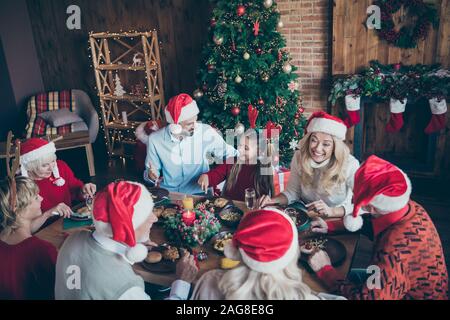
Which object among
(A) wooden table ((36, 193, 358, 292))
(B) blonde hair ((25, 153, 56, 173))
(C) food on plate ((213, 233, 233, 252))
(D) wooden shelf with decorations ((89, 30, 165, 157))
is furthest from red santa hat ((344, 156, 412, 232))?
(D) wooden shelf with decorations ((89, 30, 165, 157))

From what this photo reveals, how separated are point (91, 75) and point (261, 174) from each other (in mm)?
4660

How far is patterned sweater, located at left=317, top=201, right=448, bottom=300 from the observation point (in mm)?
1803

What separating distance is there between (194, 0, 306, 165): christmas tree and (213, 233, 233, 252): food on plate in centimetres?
223

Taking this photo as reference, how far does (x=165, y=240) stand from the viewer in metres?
2.42

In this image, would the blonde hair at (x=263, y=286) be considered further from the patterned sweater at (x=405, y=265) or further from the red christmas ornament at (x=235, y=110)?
the red christmas ornament at (x=235, y=110)

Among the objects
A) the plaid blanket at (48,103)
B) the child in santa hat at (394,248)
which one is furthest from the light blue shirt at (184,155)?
the plaid blanket at (48,103)

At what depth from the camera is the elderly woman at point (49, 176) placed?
2877 millimetres

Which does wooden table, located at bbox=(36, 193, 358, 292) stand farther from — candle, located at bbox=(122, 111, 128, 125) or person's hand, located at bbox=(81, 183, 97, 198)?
candle, located at bbox=(122, 111, 128, 125)

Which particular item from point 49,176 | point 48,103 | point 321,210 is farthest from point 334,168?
point 48,103

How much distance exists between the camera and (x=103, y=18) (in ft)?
20.3

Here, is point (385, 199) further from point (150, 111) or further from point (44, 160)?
point (150, 111)

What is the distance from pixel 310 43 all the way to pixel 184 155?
7.49ft

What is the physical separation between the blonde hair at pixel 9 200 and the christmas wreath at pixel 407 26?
3.77m
